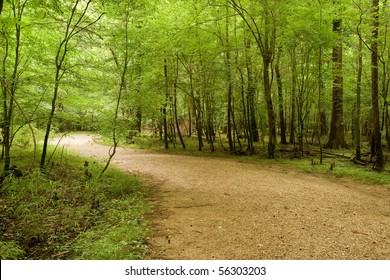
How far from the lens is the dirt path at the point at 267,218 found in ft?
13.0

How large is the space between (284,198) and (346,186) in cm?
312

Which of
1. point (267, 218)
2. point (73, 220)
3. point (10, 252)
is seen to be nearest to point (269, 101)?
point (267, 218)

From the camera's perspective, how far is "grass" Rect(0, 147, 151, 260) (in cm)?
400

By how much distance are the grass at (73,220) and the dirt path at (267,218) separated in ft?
1.53

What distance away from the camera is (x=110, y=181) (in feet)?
26.8

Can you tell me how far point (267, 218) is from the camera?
5.23 metres

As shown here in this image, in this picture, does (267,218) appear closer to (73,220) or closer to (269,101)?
(73,220)

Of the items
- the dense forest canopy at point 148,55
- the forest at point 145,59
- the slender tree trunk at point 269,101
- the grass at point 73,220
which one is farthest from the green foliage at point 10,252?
the slender tree trunk at point 269,101

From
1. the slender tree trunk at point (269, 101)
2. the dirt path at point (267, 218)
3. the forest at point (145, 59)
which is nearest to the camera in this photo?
the dirt path at point (267, 218)

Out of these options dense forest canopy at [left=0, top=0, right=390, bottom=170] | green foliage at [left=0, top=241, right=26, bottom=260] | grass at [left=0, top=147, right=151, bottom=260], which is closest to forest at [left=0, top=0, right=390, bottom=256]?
dense forest canopy at [left=0, top=0, right=390, bottom=170]

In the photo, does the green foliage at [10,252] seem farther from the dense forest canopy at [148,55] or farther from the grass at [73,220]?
the dense forest canopy at [148,55]

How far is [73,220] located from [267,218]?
12.3 feet

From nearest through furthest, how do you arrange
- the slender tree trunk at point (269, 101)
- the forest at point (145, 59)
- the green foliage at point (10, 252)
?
1. the green foliage at point (10, 252)
2. the forest at point (145, 59)
3. the slender tree trunk at point (269, 101)

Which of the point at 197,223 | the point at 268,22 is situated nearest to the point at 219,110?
the point at 268,22
